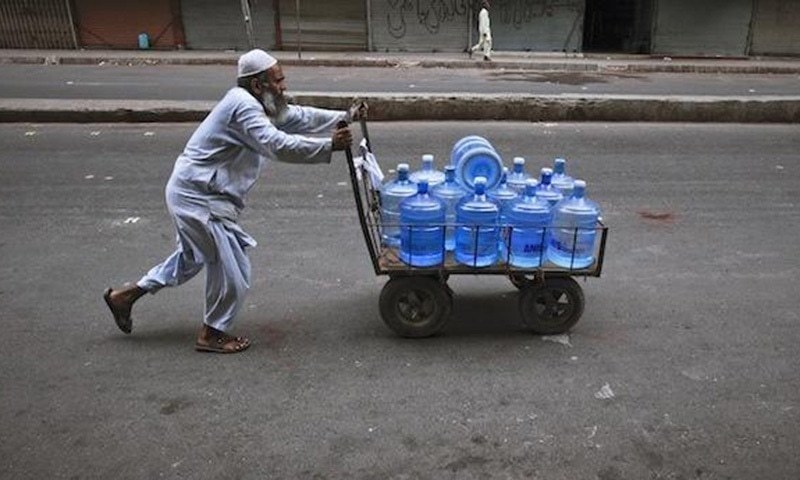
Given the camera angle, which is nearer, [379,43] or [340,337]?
[340,337]

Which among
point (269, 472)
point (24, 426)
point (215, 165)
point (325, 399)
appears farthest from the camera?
point (215, 165)

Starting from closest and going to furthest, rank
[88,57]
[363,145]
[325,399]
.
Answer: [325,399], [363,145], [88,57]

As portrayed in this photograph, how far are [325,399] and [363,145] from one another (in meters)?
1.40

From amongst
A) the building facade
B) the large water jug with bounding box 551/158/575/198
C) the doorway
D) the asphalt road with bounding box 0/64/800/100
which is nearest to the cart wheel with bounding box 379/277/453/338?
the large water jug with bounding box 551/158/575/198

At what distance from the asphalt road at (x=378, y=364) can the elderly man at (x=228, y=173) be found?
29 centimetres

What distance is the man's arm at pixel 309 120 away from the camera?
341 centimetres

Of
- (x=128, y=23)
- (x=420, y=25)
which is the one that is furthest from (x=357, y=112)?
(x=128, y=23)

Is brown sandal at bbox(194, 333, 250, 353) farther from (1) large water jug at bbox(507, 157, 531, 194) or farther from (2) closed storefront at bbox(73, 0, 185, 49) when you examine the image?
(2) closed storefront at bbox(73, 0, 185, 49)

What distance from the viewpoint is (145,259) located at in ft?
15.4

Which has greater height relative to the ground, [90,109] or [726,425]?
[90,109]

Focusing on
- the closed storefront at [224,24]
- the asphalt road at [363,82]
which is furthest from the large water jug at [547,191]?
the closed storefront at [224,24]

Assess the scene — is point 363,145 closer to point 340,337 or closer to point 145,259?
point 340,337

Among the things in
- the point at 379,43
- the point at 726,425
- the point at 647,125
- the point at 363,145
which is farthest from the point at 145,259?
the point at 379,43

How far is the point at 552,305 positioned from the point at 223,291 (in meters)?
1.83
